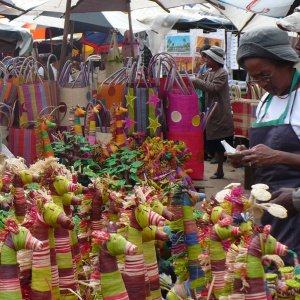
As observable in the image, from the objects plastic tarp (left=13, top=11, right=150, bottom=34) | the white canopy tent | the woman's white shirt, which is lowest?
the woman's white shirt

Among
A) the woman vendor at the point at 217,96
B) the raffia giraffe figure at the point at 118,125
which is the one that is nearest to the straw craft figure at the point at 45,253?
the raffia giraffe figure at the point at 118,125

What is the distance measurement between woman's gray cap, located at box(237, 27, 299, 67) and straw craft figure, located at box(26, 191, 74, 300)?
92 centimetres

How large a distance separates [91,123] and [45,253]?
2.44 meters

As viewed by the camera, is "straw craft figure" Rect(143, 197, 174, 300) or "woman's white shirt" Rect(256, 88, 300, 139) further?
"woman's white shirt" Rect(256, 88, 300, 139)

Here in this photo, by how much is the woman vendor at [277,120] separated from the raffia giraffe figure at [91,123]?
1.90 metres

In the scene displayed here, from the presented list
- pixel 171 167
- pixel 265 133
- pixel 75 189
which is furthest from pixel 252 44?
pixel 171 167

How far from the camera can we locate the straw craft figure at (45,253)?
64.6 inches

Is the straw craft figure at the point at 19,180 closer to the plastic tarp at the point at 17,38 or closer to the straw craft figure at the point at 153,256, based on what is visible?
the straw craft figure at the point at 153,256

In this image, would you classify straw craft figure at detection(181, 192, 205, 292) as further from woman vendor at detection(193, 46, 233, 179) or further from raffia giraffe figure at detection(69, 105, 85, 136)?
woman vendor at detection(193, 46, 233, 179)

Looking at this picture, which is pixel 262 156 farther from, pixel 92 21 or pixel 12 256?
pixel 92 21

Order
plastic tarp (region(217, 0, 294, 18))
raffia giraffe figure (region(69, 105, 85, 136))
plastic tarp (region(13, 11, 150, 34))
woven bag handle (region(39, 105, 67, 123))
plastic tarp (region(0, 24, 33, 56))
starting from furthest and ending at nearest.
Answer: plastic tarp (region(13, 11, 150, 34)) < plastic tarp (region(0, 24, 33, 56)) < plastic tarp (region(217, 0, 294, 18)) < woven bag handle (region(39, 105, 67, 123)) < raffia giraffe figure (region(69, 105, 85, 136))

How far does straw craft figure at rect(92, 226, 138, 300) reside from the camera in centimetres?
152

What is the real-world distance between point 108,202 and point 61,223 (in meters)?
0.54

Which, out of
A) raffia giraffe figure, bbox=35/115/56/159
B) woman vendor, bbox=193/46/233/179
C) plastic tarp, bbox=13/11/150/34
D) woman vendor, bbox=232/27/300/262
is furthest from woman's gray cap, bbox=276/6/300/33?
plastic tarp, bbox=13/11/150/34
